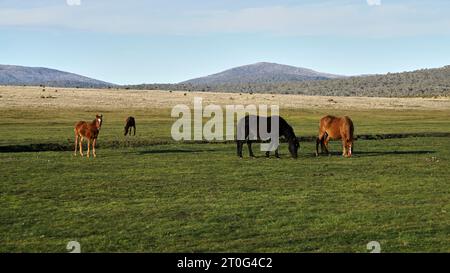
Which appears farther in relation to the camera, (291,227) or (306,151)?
(306,151)

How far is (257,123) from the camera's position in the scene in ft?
83.0

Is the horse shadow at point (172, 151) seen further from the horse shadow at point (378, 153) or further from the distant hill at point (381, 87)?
the distant hill at point (381, 87)

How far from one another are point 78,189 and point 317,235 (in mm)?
8182

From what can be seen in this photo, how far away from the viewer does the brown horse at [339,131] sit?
25156 millimetres

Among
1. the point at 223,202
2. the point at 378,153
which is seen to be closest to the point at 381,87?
the point at 378,153

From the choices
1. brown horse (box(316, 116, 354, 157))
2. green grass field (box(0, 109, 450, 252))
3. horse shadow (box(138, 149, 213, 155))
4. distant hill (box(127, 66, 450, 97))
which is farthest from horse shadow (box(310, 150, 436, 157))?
distant hill (box(127, 66, 450, 97))

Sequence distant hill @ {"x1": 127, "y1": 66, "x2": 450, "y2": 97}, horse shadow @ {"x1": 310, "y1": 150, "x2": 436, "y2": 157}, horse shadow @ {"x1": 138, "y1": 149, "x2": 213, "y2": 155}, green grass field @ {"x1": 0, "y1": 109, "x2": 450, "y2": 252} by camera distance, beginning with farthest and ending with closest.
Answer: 1. distant hill @ {"x1": 127, "y1": 66, "x2": 450, "y2": 97}
2. horse shadow @ {"x1": 138, "y1": 149, "x2": 213, "y2": 155}
3. horse shadow @ {"x1": 310, "y1": 150, "x2": 436, "y2": 157}
4. green grass field @ {"x1": 0, "y1": 109, "x2": 450, "y2": 252}

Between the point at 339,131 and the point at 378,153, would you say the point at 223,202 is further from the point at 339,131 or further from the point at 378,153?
the point at 378,153

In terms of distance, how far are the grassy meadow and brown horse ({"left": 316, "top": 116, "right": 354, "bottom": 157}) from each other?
3.13 ft

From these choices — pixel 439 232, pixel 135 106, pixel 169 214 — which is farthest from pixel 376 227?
pixel 135 106

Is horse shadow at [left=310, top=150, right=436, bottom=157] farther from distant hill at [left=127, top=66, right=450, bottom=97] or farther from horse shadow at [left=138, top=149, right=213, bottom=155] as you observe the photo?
distant hill at [left=127, top=66, right=450, bottom=97]

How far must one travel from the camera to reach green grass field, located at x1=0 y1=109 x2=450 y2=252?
11531 mm

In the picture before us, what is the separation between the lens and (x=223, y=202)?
49.6 ft
